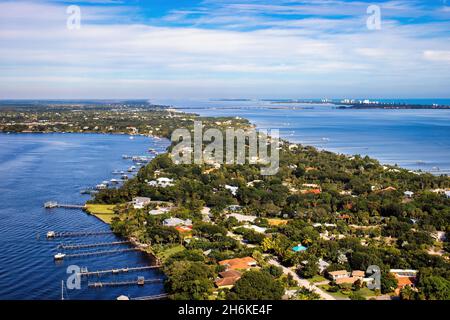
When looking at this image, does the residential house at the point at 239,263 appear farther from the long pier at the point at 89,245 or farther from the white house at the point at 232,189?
the white house at the point at 232,189

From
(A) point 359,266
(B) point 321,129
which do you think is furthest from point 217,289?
(B) point 321,129

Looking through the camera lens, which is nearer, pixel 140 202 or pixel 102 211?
pixel 102 211

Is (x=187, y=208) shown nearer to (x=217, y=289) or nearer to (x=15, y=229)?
(x=15, y=229)

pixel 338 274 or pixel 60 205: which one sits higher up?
pixel 60 205

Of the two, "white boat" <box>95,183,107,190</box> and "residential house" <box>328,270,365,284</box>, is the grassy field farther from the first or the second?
"residential house" <box>328,270,365,284</box>

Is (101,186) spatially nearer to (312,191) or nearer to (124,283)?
(312,191)

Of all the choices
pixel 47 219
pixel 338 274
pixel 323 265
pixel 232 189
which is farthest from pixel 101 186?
pixel 338 274

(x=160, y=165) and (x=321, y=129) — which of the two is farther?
(x=321, y=129)
